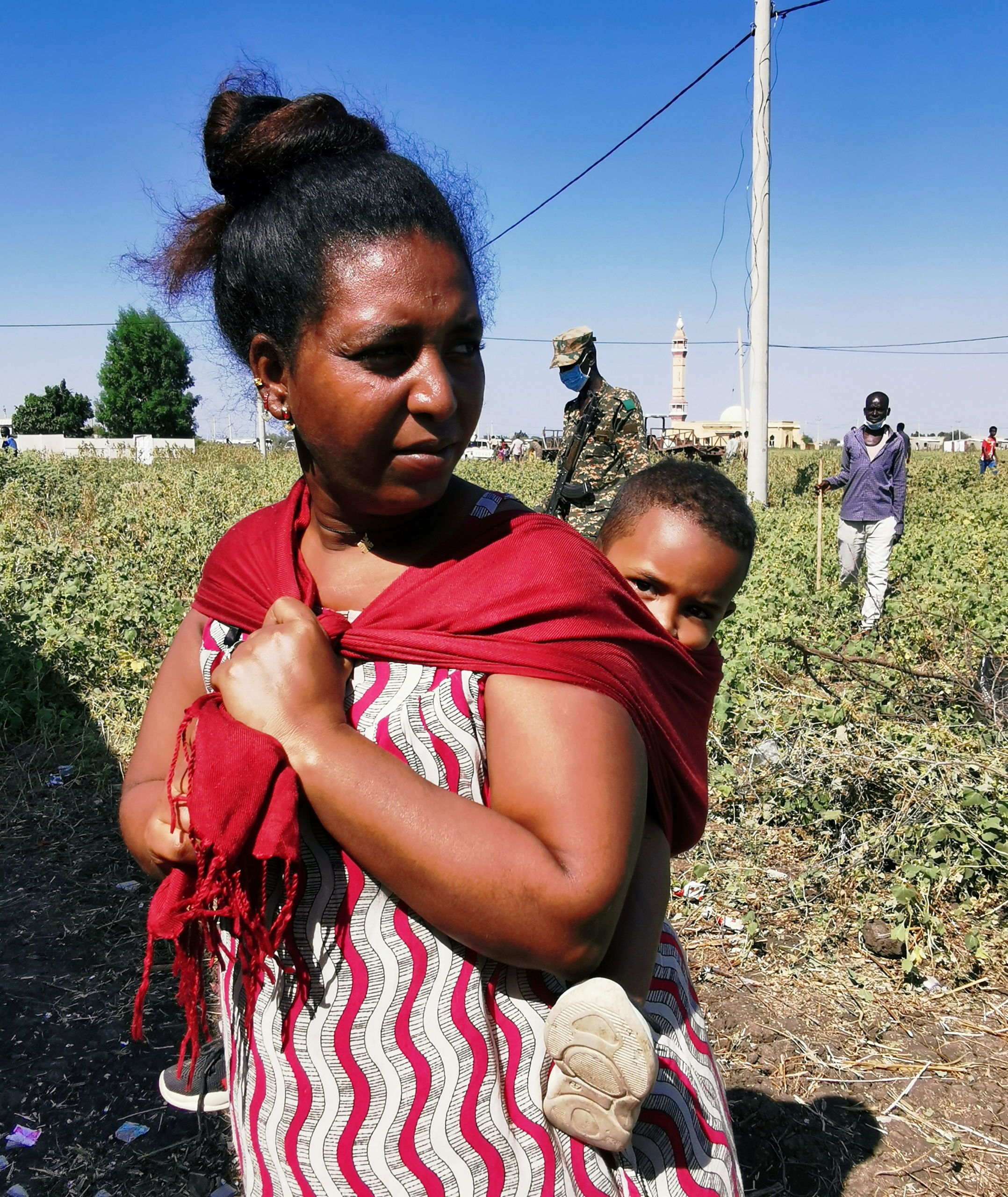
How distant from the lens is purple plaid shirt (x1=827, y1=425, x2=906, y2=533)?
764 centimetres

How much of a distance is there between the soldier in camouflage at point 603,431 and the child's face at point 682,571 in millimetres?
4608

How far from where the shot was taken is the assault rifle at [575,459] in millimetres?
6445

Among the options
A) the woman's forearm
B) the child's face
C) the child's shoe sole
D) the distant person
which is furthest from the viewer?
the distant person

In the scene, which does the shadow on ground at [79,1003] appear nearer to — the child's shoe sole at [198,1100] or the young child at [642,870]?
the child's shoe sole at [198,1100]

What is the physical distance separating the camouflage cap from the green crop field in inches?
77.7

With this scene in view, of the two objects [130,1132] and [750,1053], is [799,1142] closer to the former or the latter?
[750,1053]

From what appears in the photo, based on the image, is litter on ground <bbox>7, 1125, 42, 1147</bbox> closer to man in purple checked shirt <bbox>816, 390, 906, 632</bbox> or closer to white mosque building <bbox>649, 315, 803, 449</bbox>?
man in purple checked shirt <bbox>816, 390, 906, 632</bbox>

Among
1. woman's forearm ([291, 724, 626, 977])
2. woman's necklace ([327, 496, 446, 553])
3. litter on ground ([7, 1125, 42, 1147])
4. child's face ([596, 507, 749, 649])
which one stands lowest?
litter on ground ([7, 1125, 42, 1147])

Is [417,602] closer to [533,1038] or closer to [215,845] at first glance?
[215,845]

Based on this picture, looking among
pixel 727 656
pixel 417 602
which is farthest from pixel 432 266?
pixel 727 656

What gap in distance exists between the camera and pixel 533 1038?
3.55 ft

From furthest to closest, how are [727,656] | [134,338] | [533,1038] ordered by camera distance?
[134,338], [727,656], [533,1038]

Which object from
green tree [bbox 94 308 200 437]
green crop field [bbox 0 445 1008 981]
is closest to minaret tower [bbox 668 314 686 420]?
green tree [bbox 94 308 200 437]

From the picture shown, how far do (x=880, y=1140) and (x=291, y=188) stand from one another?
8.45 ft
